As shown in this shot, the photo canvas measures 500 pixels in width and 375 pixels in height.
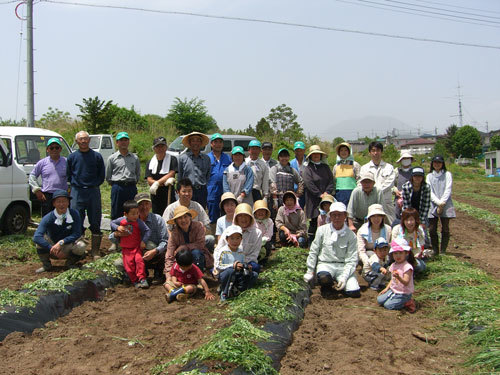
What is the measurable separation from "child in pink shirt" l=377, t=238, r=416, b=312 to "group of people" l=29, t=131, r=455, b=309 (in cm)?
1

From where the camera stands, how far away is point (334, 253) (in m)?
5.60

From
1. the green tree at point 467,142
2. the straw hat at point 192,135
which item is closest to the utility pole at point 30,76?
the straw hat at point 192,135

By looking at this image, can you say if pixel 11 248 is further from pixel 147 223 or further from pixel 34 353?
pixel 34 353

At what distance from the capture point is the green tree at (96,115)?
21391mm

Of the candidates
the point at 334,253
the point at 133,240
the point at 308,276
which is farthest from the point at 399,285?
the point at 133,240

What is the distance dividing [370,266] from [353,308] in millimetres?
812

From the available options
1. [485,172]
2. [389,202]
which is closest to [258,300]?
[389,202]

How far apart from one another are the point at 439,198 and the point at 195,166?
4006 mm

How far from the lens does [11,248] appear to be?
724 cm

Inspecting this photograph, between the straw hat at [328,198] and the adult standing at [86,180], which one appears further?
the straw hat at [328,198]

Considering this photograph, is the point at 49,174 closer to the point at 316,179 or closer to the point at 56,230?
the point at 56,230

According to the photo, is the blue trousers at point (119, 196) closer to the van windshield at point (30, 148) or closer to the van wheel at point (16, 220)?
the van wheel at point (16, 220)

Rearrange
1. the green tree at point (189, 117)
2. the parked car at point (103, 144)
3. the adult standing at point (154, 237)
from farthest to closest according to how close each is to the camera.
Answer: the green tree at point (189, 117) < the parked car at point (103, 144) < the adult standing at point (154, 237)

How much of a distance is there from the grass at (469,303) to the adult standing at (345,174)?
65.6 inches
